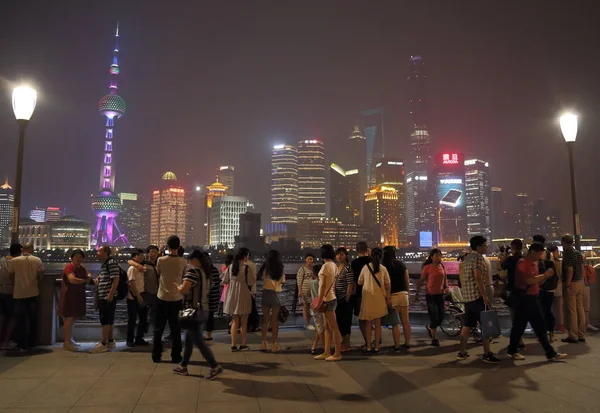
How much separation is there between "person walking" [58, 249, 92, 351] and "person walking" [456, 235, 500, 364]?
693cm

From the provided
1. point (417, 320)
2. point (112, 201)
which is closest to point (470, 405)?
point (417, 320)

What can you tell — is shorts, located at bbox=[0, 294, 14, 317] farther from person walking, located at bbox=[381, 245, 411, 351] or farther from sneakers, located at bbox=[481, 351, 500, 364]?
sneakers, located at bbox=[481, 351, 500, 364]

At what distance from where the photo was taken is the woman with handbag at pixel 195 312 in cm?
664

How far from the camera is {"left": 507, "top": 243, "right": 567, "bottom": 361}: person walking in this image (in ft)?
25.1

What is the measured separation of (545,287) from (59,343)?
32.3 feet

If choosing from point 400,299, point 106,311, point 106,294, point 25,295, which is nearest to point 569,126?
point 400,299

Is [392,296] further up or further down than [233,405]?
further up

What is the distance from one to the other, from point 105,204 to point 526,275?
17258 centimetres

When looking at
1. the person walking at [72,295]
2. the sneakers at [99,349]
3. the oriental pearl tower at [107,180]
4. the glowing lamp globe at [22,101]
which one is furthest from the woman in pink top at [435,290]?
the oriental pearl tower at [107,180]

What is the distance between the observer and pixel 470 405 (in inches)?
215

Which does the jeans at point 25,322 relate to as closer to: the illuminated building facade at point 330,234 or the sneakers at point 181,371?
the sneakers at point 181,371

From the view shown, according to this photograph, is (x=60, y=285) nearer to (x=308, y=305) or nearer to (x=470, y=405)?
(x=308, y=305)

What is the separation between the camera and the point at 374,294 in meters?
8.20

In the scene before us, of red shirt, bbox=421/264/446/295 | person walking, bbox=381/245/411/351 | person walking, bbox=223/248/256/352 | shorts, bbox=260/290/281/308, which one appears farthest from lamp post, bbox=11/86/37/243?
red shirt, bbox=421/264/446/295
